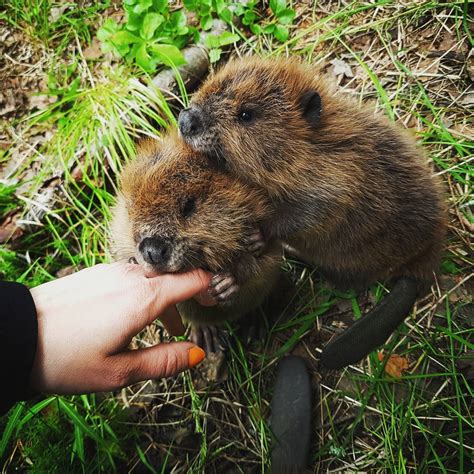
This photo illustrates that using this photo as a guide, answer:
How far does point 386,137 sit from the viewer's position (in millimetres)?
2693

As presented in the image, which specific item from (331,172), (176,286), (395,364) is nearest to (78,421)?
(176,286)

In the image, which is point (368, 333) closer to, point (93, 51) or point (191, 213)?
point (191, 213)

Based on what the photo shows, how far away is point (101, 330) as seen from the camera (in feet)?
6.37

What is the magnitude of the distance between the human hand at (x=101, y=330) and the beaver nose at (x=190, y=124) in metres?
0.79

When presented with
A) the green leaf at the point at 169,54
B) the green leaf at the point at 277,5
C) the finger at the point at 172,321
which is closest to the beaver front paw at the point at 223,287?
the finger at the point at 172,321

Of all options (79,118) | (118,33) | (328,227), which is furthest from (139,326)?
(118,33)

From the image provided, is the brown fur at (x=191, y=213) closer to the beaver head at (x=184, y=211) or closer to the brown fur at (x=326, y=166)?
the beaver head at (x=184, y=211)

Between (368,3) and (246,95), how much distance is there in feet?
5.51

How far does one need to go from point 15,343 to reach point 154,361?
1.88ft

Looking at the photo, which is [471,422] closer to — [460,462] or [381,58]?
[460,462]

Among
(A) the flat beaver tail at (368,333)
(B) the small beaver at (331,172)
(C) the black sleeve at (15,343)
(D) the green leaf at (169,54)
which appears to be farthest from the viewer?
(D) the green leaf at (169,54)

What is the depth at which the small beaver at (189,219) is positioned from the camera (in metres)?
2.24

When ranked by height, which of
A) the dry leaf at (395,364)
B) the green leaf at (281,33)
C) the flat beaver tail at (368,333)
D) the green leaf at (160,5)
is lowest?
the dry leaf at (395,364)

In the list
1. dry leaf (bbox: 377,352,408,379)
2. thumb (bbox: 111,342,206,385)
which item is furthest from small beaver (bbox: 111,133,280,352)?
dry leaf (bbox: 377,352,408,379)
